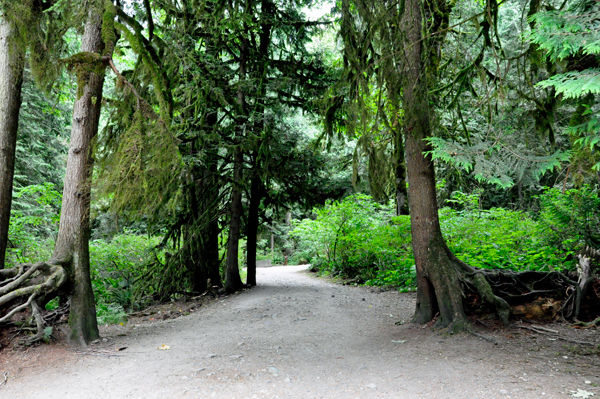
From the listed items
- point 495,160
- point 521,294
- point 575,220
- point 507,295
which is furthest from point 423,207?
point 575,220

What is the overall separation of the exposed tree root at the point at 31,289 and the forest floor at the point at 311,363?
1.51ft

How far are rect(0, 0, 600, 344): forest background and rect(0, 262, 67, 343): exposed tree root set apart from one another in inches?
9.0

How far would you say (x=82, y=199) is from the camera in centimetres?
568

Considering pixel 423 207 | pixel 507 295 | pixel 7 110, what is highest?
pixel 7 110

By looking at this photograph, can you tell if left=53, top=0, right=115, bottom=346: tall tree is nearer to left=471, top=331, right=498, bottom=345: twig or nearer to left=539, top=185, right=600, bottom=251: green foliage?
left=471, top=331, right=498, bottom=345: twig

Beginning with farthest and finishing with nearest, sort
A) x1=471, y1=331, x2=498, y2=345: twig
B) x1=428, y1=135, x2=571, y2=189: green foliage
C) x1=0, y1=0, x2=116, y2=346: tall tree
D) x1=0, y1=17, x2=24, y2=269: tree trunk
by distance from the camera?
x1=0, y1=17, x2=24, y2=269: tree trunk → x1=0, y1=0, x2=116, y2=346: tall tree → x1=471, y1=331, x2=498, y2=345: twig → x1=428, y1=135, x2=571, y2=189: green foliage

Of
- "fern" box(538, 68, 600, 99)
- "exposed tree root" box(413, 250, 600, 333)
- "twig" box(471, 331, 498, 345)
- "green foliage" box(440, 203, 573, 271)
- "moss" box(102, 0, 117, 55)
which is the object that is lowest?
"twig" box(471, 331, 498, 345)

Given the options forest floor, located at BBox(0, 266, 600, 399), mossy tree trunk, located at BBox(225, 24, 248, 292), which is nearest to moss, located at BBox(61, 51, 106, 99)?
forest floor, located at BBox(0, 266, 600, 399)

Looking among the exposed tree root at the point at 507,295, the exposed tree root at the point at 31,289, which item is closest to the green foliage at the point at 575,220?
the exposed tree root at the point at 507,295

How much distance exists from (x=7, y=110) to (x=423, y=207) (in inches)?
285

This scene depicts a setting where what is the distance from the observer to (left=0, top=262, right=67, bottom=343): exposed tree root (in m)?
4.93

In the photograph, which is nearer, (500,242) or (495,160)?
(495,160)

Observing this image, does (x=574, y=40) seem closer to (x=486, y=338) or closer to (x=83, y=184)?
(x=486, y=338)

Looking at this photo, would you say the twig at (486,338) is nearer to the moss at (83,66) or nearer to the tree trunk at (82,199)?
the tree trunk at (82,199)
